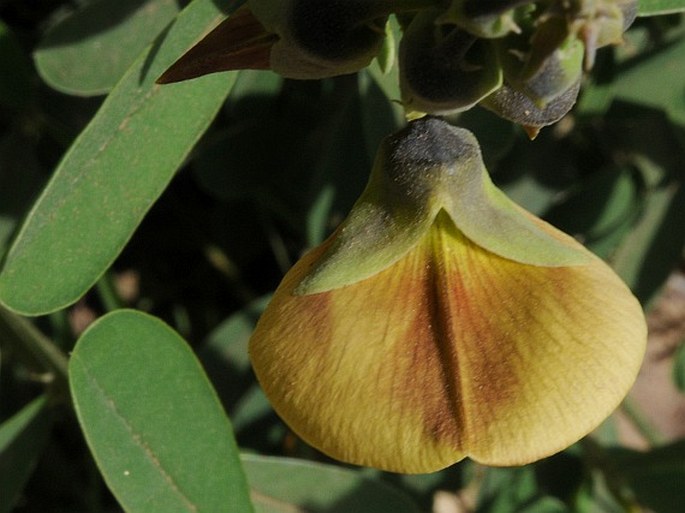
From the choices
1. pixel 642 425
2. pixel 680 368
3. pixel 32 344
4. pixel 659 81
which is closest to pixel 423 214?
pixel 32 344

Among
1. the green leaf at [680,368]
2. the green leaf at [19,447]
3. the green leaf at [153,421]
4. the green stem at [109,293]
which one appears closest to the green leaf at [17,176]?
the green stem at [109,293]

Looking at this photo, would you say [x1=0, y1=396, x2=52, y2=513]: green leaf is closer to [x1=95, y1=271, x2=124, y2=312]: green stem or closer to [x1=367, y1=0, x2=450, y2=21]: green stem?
[x1=95, y1=271, x2=124, y2=312]: green stem

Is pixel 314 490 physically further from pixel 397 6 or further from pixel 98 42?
pixel 397 6

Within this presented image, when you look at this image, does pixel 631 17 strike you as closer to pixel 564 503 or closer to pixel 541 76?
pixel 541 76

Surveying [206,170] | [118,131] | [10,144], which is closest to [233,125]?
[206,170]

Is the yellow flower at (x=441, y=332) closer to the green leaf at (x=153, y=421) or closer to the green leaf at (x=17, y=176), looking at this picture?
the green leaf at (x=153, y=421)

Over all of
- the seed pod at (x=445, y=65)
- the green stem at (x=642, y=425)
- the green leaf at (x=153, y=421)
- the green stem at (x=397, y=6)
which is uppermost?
the green stem at (x=397, y=6)

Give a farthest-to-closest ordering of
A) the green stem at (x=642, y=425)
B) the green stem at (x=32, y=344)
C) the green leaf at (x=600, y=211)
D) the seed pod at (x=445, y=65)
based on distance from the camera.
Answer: the green stem at (x=642, y=425) → the green leaf at (x=600, y=211) → the green stem at (x=32, y=344) → the seed pod at (x=445, y=65)

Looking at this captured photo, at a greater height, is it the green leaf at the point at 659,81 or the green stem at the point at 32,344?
the green stem at the point at 32,344
